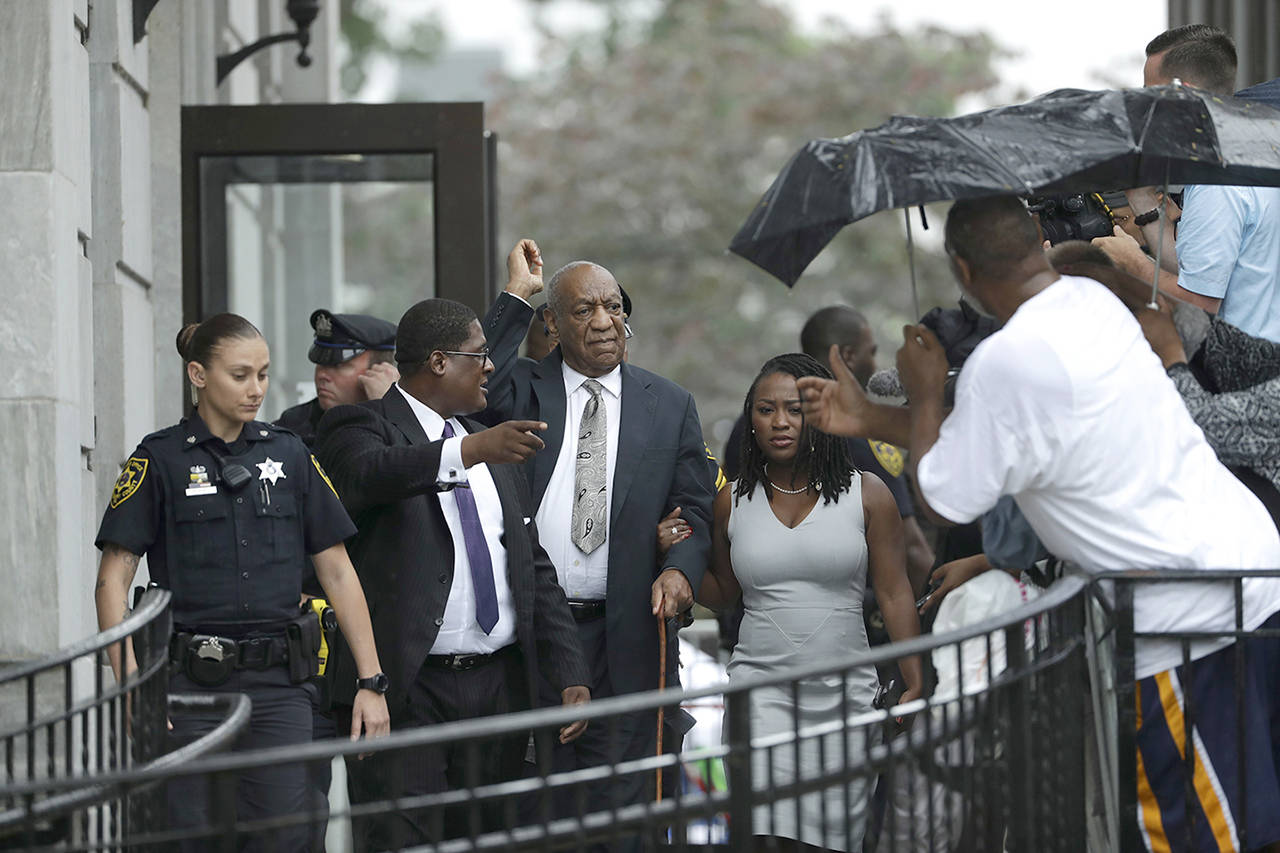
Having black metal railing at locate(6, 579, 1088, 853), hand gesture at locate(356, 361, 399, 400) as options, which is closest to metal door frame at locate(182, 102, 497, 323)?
hand gesture at locate(356, 361, 399, 400)

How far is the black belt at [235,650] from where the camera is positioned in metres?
4.93

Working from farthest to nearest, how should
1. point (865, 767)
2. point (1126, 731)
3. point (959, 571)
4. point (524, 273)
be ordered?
point (524, 273)
point (959, 571)
point (1126, 731)
point (865, 767)

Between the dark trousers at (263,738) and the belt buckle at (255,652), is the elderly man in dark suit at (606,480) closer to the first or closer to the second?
the dark trousers at (263,738)

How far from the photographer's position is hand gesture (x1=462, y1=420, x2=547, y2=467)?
16.5 ft

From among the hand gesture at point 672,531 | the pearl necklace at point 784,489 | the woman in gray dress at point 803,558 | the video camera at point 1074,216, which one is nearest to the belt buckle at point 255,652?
the hand gesture at point 672,531

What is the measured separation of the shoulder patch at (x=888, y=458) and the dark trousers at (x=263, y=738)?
2.63 m

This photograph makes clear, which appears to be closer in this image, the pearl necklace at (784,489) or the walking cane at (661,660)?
the walking cane at (661,660)

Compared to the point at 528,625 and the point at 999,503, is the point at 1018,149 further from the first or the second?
the point at 528,625

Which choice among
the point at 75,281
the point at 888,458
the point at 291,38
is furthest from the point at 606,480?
the point at 291,38

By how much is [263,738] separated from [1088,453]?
8.46ft

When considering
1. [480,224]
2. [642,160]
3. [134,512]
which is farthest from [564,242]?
[134,512]

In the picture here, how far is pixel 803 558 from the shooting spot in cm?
578

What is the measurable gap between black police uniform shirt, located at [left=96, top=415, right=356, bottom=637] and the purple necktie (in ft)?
1.99

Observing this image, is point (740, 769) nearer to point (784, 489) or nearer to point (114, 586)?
point (114, 586)
